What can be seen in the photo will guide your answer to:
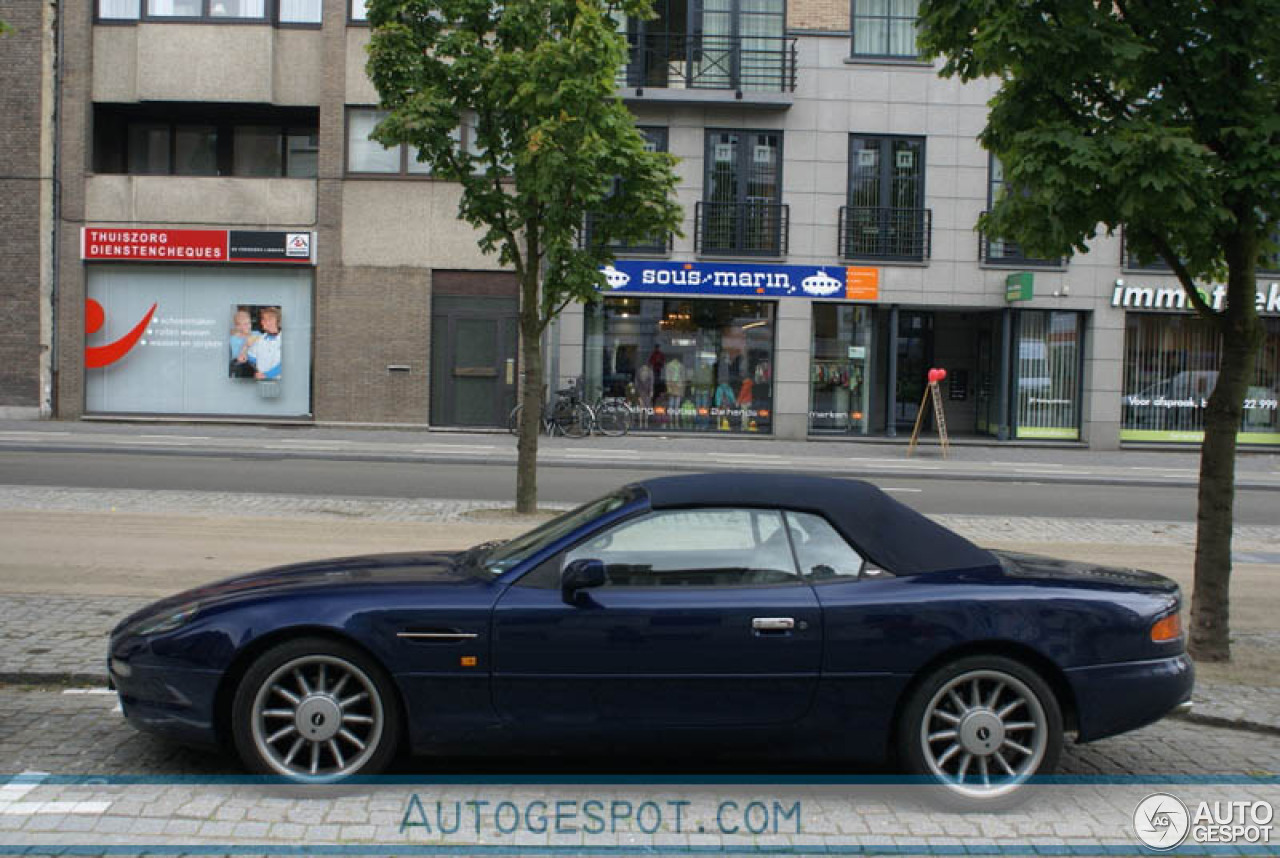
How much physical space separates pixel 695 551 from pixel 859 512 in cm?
71

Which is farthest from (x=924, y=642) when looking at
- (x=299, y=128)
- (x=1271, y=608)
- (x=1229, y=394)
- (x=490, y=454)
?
(x=299, y=128)

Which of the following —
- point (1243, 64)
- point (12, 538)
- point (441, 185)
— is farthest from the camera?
point (441, 185)

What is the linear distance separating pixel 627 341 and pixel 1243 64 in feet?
68.5

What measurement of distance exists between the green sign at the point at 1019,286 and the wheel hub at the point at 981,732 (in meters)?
22.7

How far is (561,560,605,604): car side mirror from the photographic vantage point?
Result: 175 inches

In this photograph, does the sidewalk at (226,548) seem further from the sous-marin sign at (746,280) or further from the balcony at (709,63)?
the balcony at (709,63)

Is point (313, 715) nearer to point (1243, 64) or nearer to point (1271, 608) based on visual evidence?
point (1243, 64)

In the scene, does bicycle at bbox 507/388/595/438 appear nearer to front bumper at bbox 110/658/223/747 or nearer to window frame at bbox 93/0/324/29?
window frame at bbox 93/0/324/29

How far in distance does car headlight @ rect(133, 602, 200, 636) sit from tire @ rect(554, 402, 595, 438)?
2113 centimetres

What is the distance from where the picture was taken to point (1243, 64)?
22.2ft

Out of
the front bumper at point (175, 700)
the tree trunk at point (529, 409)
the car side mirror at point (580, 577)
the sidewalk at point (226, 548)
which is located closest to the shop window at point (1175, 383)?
the sidewalk at point (226, 548)

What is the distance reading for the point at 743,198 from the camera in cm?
2689

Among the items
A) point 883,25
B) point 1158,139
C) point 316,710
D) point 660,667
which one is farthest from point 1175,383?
point 316,710

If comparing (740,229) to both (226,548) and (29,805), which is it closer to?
(226,548)
